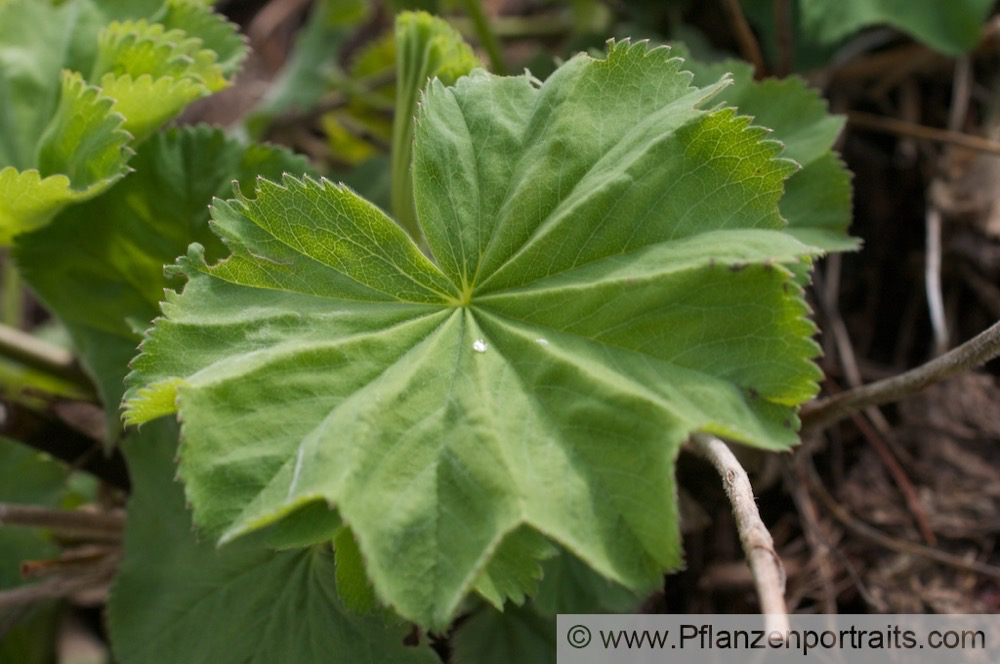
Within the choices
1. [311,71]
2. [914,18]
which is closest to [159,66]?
[311,71]

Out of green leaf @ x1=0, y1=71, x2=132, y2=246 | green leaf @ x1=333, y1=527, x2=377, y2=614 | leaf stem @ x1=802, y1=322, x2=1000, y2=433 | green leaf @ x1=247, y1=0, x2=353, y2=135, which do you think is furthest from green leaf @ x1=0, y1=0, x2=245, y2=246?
leaf stem @ x1=802, y1=322, x2=1000, y2=433

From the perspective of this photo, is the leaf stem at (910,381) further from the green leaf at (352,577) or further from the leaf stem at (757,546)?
the green leaf at (352,577)

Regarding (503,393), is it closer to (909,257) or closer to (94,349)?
(94,349)

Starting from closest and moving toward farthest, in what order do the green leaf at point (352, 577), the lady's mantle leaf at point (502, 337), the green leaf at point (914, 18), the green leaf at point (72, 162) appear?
1. the lady's mantle leaf at point (502, 337)
2. the green leaf at point (352, 577)
3. the green leaf at point (72, 162)
4. the green leaf at point (914, 18)

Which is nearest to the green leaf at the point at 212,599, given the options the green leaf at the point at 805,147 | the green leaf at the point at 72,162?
the green leaf at the point at 72,162

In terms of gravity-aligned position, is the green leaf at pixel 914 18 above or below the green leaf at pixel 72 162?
A: above

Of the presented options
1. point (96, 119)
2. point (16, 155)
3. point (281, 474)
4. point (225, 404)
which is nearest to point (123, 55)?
point (96, 119)
